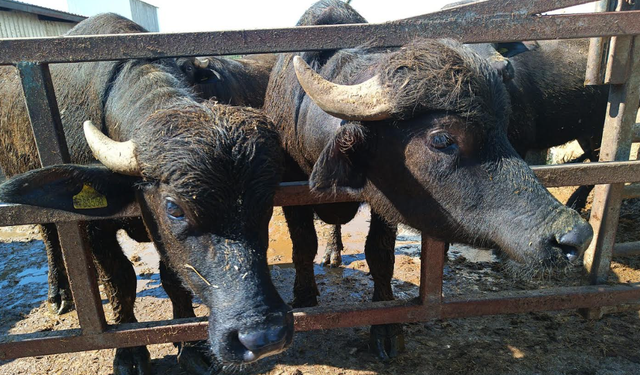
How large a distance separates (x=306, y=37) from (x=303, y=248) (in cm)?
192

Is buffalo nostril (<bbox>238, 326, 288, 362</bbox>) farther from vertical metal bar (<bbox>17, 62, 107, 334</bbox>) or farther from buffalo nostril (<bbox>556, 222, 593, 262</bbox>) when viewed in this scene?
buffalo nostril (<bbox>556, 222, 593, 262</bbox>)

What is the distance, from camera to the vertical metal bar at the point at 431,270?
2611mm

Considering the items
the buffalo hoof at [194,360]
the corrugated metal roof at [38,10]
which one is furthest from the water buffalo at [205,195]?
the corrugated metal roof at [38,10]

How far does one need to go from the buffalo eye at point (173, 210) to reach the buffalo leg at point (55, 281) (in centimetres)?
Answer: 270

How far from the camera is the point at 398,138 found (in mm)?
2268

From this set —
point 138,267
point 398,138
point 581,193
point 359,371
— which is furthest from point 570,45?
point 138,267

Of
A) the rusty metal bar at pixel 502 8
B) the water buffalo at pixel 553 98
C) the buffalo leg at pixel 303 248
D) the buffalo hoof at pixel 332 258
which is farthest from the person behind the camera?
the water buffalo at pixel 553 98

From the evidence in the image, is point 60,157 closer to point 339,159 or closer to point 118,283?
point 118,283

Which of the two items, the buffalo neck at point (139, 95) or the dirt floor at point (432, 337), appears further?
the dirt floor at point (432, 337)

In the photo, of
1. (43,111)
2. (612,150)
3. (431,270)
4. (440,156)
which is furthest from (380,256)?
(43,111)

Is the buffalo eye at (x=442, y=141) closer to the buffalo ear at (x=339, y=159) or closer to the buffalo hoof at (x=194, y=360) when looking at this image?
the buffalo ear at (x=339, y=159)

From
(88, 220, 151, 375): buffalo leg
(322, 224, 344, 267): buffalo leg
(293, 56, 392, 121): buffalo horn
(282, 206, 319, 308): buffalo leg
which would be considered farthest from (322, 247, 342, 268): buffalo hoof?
(293, 56, 392, 121): buffalo horn

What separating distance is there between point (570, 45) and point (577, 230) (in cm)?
523

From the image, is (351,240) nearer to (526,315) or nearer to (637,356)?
(526,315)
